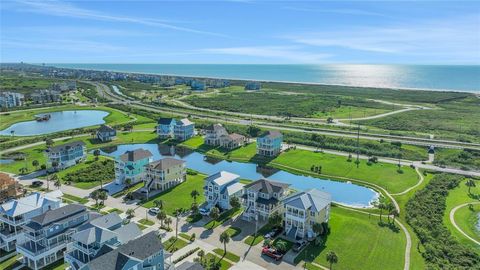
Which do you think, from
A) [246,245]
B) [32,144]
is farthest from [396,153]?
[32,144]

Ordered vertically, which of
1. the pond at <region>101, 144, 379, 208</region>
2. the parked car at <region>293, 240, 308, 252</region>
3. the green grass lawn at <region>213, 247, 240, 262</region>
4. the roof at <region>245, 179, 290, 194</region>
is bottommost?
the green grass lawn at <region>213, 247, 240, 262</region>

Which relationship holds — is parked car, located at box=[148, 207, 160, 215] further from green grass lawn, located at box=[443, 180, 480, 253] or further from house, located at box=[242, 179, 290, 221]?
green grass lawn, located at box=[443, 180, 480, 253]

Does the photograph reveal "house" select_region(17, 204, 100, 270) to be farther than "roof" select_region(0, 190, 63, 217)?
No

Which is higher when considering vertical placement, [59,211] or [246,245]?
[59,211]

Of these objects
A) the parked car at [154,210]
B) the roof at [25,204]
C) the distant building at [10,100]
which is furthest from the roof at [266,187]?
the distant building at [10,100]

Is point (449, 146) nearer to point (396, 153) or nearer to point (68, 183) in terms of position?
point (396, 153)

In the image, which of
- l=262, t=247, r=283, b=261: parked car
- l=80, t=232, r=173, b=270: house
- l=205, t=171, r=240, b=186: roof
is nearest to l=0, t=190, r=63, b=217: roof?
l=80, t=232, r=173, b=270: house
